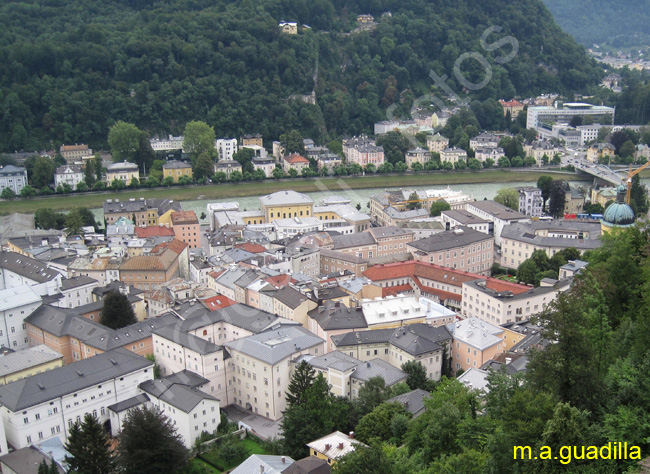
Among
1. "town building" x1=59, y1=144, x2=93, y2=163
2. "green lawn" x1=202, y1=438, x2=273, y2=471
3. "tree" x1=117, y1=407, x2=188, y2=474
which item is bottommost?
"green lawn" x1=202, y1=438, x2=273, y2=471

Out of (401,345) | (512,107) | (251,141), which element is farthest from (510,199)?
(512,107)

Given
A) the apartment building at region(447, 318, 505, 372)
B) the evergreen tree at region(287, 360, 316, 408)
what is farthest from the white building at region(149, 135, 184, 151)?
the evergreen tree at region(287, 360, 316, 408)

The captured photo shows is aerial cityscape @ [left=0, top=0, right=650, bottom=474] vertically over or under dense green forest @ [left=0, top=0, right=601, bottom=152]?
under

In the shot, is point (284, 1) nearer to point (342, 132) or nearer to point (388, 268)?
point (342, 132)

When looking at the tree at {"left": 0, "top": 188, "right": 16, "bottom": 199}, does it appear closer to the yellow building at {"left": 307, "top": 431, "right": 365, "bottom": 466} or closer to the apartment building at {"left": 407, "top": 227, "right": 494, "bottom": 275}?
the apartment building at {"left": 407, "top": 227, "right": 494, "bottom": 275}

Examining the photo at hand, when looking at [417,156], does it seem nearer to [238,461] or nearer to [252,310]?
[252,310]

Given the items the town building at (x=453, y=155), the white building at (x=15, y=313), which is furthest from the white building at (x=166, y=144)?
the white building at (x=15, y=313)
